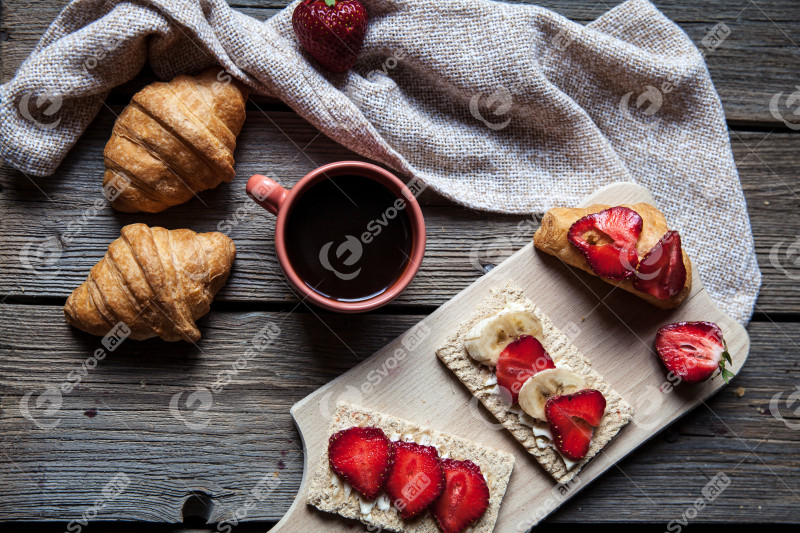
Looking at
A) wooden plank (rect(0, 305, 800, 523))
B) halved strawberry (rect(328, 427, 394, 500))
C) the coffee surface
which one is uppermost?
the coffee surface

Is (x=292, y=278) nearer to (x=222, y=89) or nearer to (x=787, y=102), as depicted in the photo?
(x=222, y=89)

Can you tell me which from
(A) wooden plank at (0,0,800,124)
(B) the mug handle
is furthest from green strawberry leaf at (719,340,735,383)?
(B) the mug handle

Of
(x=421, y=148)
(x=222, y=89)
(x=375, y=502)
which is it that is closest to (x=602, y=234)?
(x=421, y=148)

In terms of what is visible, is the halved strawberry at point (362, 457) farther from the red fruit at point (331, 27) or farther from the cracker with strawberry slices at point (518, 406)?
the red fruit at point (331, 27)

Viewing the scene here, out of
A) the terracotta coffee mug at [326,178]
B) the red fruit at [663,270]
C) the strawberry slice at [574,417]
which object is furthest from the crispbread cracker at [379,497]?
the red fruit at [663,270]

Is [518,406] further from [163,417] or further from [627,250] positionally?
[163,417]

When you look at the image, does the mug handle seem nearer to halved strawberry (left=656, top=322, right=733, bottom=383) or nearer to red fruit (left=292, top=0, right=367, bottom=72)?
red fruit (left=292, top=0, right=367, bottom=72)

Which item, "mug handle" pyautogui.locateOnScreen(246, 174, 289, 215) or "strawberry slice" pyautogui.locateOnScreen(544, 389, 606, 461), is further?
"strawberry slice" pyautogui.locateOnScreen(544, 389, 606, 461)
